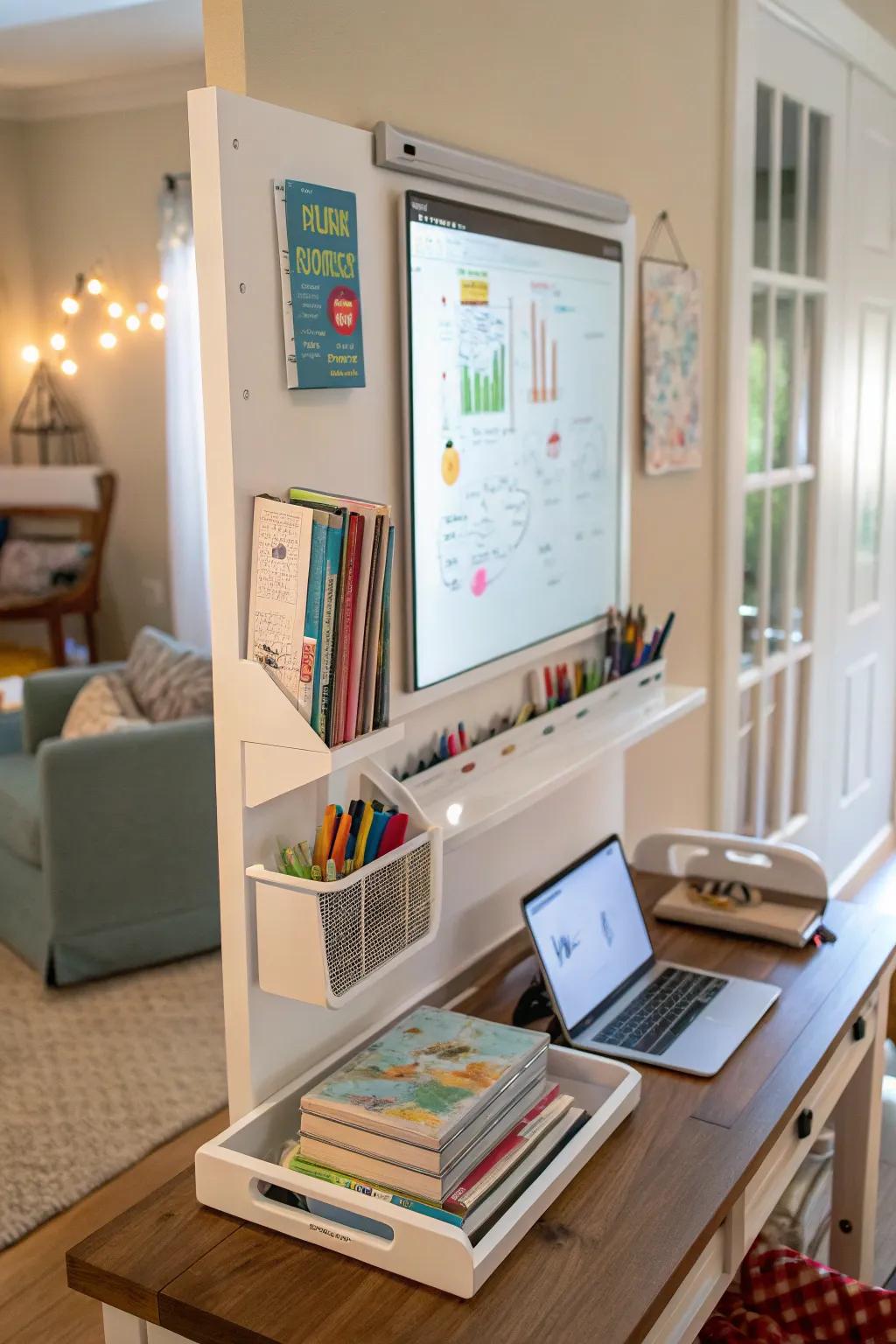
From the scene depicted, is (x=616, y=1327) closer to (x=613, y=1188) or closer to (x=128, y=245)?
(x=613, y=1188)

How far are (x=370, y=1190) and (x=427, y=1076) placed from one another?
5.4 inches

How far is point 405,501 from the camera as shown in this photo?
1481mm

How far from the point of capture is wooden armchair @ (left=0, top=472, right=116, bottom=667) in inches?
220

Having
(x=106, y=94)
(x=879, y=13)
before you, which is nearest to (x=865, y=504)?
(x=879, y=13)

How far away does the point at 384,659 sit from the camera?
1315mm

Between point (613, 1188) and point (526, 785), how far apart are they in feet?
1.72

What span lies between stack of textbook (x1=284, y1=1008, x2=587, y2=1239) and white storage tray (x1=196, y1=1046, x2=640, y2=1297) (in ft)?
0.09

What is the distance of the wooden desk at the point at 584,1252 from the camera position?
1127mm

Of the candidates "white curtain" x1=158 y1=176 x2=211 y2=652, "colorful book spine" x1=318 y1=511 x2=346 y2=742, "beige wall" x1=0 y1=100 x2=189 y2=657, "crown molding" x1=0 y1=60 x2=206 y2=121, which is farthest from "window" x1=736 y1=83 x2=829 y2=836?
"beige wall" x1=0 y1=100 x2=189 y2=657

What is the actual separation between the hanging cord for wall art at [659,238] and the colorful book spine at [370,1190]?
153 cm

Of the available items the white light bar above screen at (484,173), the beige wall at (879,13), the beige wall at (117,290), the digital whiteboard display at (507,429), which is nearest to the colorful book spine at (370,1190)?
the digital whiteboard display at (507,429)

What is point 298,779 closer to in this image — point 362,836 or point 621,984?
point 362,836

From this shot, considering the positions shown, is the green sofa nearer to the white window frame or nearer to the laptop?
the white window frame

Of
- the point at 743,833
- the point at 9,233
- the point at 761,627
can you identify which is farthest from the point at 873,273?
the point at 9,233
